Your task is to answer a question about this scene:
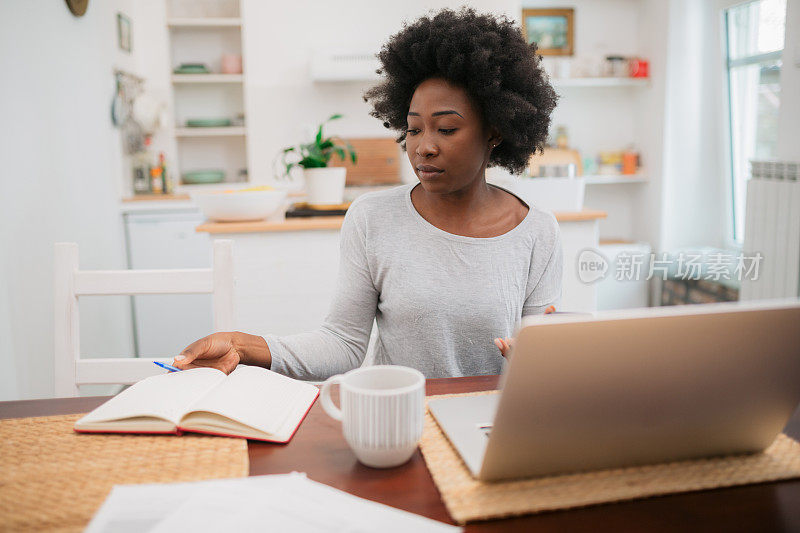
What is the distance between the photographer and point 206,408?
2.54 feet

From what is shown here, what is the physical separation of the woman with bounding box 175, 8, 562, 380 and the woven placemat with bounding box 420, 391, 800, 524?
0.49 metres

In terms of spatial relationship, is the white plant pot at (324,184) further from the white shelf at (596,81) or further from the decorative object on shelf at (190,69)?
the decorative object on shelf at (190,69)

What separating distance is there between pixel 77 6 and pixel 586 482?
10.0ft

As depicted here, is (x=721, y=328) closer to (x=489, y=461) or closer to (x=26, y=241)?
(x=489, y=461)

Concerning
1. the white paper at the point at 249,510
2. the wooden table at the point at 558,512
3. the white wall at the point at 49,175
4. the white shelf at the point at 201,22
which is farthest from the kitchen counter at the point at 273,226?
the white shelf at the point at 201,22

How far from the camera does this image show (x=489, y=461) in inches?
25.3

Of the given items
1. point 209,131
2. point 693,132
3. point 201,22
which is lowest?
point 693,132

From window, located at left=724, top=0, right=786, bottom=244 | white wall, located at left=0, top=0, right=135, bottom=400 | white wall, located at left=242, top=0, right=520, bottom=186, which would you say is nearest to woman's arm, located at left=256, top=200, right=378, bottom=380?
white wall, located at left=0, top=0, right=135, bottom=400

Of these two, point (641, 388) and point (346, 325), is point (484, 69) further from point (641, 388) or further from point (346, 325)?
point (641, 388)

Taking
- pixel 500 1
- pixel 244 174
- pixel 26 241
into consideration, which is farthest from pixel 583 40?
pixel 26 241

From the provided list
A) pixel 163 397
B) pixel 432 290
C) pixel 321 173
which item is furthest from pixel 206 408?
pixel 321 173

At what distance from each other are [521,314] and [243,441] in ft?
2.30

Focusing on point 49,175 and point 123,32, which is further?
point 123,32

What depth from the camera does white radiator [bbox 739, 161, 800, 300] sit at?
8.95 ft
